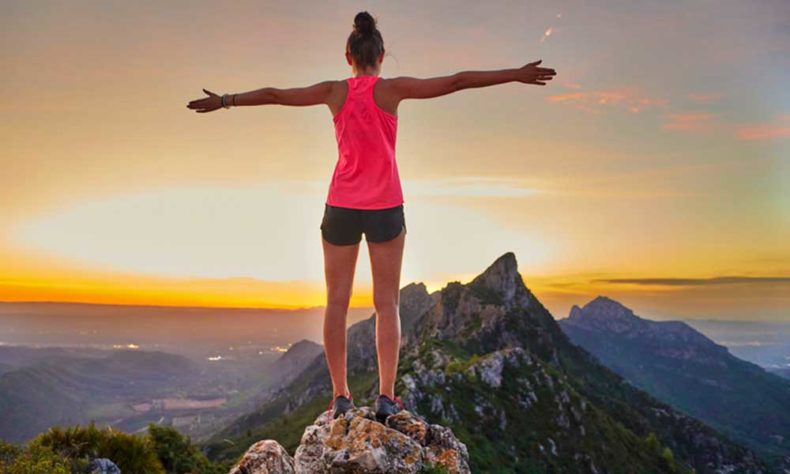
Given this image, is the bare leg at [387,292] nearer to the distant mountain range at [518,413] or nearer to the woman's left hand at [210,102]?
the woman's left hand at [210,102]

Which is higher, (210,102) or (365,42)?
(365,42)

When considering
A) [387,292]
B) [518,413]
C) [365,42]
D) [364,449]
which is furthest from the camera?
[518,413]

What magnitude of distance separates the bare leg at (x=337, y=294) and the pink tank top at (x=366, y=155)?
83cm

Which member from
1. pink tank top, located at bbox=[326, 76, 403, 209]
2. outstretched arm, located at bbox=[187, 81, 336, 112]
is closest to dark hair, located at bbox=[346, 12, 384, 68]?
pink tank top, located at bbox=[326, 76, 403, 209]

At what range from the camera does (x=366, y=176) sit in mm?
8672

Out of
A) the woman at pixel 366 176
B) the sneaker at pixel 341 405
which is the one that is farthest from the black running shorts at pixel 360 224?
the sneaker at pixel 341 405

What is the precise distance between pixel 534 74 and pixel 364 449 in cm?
582

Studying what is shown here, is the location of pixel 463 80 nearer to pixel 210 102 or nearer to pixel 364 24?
pixel 364 24

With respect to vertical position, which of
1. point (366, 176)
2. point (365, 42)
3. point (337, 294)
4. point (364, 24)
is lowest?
point (337, 294)

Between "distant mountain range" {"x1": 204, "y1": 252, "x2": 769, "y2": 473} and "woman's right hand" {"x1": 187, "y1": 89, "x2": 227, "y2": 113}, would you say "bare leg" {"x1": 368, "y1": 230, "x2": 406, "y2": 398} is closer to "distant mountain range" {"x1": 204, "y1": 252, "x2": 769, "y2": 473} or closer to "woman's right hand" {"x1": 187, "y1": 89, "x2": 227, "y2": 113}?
"woman's right hand" {"x1": 187, "y1": 89, "x2": 227, "y2": 113}

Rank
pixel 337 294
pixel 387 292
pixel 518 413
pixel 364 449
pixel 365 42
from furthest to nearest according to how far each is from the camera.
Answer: pixel 518 413
pixel 337 294
pixel 387 292
pixel 365 42
pixel 364 449

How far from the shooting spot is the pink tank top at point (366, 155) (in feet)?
28.4

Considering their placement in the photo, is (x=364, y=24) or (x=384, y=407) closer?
(x=364, y=24)

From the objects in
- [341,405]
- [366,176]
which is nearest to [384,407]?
[341,405]
